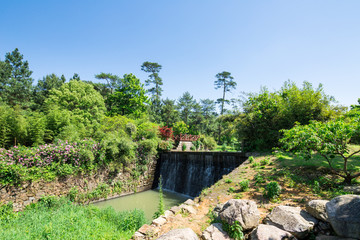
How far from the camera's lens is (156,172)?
13.6 m

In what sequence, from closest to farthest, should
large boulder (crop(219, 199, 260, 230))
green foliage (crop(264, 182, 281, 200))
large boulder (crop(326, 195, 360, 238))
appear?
1. large boulder (crop(326, 195, 360, 238))
2. large boulder (crop(219, 199, 260, 230))
3. green foliage (crop(264, 182, 281, 200))

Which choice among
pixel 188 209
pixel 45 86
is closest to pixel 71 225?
pixel 188 209

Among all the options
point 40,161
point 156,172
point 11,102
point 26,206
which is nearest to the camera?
point 26,206

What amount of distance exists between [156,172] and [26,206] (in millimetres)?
8062

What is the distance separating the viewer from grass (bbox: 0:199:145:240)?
4453mm

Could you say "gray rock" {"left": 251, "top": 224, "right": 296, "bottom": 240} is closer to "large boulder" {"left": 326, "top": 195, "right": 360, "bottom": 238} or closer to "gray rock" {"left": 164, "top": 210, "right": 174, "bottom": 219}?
"large boulder" {"left": 326, "top": 195, "right": 360, "bottom": 238}

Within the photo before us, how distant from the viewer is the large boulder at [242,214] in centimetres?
310

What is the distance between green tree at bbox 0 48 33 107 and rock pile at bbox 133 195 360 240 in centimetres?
2744

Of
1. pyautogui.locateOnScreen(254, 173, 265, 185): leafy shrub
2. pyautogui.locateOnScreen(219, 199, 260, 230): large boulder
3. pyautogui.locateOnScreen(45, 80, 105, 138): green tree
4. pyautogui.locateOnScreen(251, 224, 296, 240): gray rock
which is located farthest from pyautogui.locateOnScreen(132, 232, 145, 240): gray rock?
pyautogui.locateOnScreen(45, 80, 105, 138): green tree

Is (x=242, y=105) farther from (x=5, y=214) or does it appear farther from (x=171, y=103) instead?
(x=171, y=103)

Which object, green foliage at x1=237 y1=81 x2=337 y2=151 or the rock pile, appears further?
green foliage at x1=237 y1=81 x2=337 y2=151

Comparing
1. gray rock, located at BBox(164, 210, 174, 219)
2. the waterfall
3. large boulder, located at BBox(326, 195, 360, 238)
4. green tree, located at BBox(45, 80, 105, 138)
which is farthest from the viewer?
green tree, located at BBox(45, 80, 105, 138)

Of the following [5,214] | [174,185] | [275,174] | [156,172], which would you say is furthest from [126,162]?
[275,174]

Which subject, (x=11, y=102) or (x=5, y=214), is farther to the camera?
(x=11, y=102)
